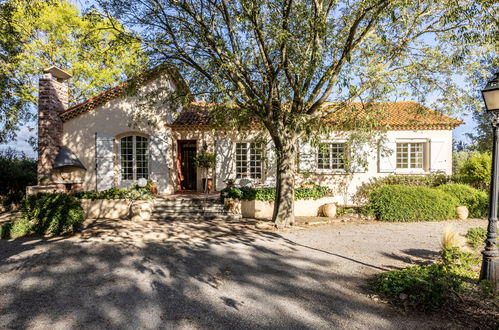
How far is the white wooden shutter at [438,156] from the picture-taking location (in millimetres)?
12172

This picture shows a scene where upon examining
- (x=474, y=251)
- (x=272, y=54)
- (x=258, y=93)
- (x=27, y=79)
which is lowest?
(x=474, y=251)

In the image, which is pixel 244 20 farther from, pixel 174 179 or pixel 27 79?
pixel 27 79

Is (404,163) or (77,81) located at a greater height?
(77,81)

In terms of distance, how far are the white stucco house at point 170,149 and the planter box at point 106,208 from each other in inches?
105

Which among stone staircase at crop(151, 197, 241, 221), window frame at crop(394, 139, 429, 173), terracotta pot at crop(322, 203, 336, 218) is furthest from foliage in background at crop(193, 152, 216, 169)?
window frame at crop(394, 139, 429, 173)

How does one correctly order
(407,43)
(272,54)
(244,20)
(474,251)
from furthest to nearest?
(272,54) → (407,43) → (244,20) → (474,251)

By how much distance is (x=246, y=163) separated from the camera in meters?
12.8

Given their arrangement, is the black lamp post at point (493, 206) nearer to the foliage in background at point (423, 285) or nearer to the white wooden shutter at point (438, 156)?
the foliage in background at point (423, 285)

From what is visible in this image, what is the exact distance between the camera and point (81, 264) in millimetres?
5184

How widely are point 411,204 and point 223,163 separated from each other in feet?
24.5

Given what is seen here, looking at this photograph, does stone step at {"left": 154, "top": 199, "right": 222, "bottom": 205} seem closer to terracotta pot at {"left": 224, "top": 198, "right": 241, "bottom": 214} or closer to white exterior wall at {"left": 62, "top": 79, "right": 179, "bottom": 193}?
terracotta pot at {"left": 224, "top": 198, "right": 241, "bottom": 214}

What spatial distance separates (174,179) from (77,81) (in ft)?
35.7

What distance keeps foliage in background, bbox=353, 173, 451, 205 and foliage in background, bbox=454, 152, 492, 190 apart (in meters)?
0.75

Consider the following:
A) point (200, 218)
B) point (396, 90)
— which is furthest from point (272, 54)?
point (200, 218)
